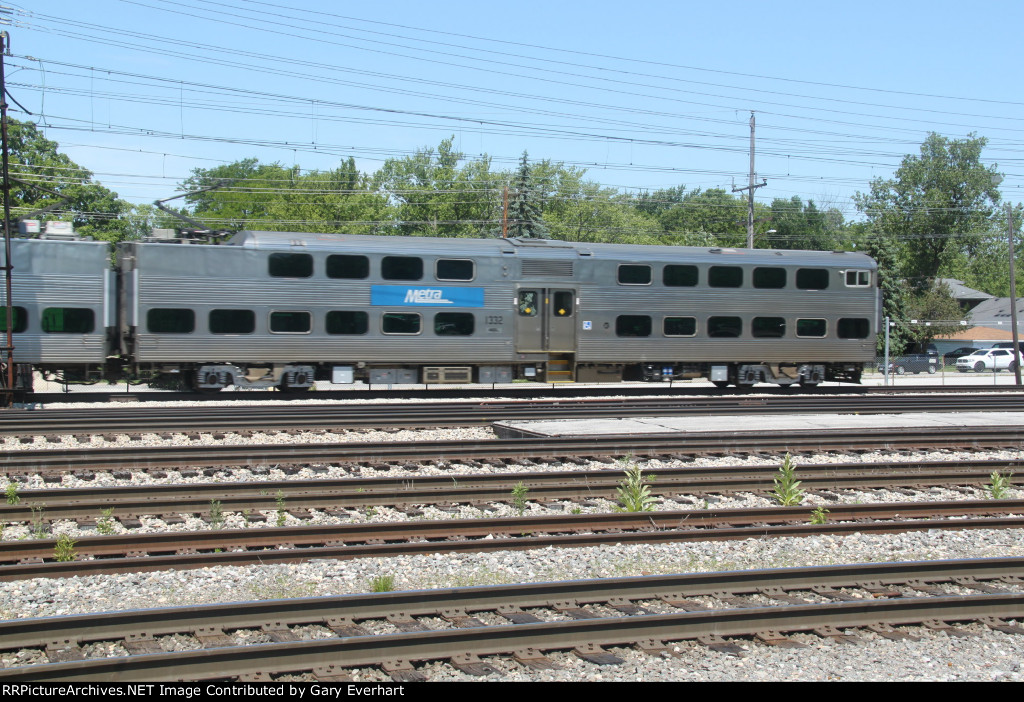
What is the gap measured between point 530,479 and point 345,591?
4.52 meters

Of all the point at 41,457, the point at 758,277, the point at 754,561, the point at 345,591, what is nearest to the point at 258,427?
the point at 41,457

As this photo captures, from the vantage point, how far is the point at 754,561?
27.8 feet

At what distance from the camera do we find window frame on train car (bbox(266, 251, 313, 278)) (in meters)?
21.6

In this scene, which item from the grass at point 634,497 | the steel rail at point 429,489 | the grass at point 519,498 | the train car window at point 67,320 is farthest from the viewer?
the train car window at point 67,320

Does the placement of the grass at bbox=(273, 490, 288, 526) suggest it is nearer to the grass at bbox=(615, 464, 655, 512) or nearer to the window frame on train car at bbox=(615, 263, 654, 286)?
the grass at bbox=(615, 464, 655, 512)

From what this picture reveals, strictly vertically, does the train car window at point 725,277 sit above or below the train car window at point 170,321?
above

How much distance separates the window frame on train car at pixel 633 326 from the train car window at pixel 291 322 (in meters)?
8.32

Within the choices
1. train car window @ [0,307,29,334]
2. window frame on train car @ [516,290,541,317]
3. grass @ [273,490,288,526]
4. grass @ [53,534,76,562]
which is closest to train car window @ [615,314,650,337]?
window frame on train car @ [516,290,541,317]

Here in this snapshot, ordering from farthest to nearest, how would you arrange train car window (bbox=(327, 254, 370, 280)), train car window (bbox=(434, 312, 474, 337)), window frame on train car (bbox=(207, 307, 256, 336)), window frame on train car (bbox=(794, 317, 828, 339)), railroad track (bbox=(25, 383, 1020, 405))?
window frame on train car (bbox=(794, 317, 828, 339))
train car window (bbox=(434, 312, 474, 337))
train car window (bbox=(327, 254, 370, 280))
railroad track (bbox=(25, 383, 1020, 405))
window frame on train car (bbox=(207, 307, 256, 336))

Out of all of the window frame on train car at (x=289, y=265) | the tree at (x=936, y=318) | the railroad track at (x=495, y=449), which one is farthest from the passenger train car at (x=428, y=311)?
the tree at (x=936, y=318)

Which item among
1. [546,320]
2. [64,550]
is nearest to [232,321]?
[546,320]

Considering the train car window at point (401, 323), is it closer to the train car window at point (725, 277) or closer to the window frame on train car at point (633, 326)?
the window frame on train car at point (633, 326)

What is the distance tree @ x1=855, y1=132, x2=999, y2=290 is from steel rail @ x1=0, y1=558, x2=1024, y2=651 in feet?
268

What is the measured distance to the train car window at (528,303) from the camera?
23.3 metres
